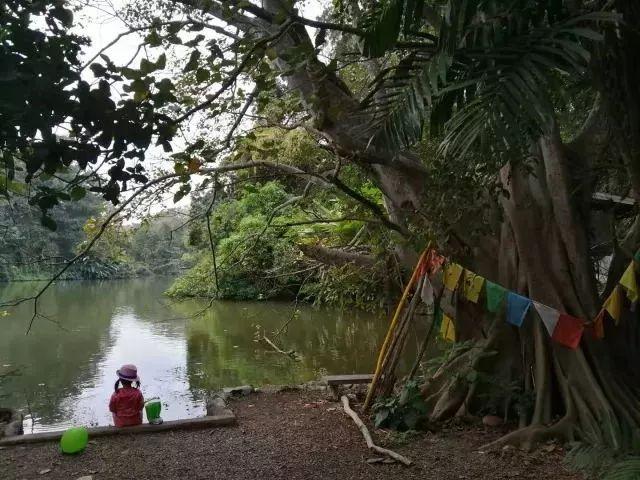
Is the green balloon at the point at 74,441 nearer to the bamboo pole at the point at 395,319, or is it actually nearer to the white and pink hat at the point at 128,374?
the white and pink hat at the point at 128,374

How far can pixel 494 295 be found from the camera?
17.2ft

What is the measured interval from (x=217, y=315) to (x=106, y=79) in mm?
16620

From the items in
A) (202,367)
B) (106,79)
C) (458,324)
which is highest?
(106,79)

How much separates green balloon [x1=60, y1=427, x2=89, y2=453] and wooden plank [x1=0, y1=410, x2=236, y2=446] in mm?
388

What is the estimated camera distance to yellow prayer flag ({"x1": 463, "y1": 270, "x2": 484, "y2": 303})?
17.8ft

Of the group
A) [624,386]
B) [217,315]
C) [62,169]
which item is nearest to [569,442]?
[624,386]

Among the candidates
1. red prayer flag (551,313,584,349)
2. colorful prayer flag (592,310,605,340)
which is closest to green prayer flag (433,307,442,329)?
red prayer flag (551,313,584,349)

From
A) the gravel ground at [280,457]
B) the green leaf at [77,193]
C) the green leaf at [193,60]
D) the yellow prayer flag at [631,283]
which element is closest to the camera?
the green leaf at [77,193]

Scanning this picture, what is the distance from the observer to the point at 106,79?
2160mm

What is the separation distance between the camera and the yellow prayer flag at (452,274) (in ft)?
18.0

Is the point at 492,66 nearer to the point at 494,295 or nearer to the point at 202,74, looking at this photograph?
the point at 202,74

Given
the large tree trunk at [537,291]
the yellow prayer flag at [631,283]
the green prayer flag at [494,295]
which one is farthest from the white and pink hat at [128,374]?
the yellow prayer flag at [631,283]

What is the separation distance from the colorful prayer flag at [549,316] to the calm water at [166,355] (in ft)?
13.9

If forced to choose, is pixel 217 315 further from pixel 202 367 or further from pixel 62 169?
pixel 62 169
